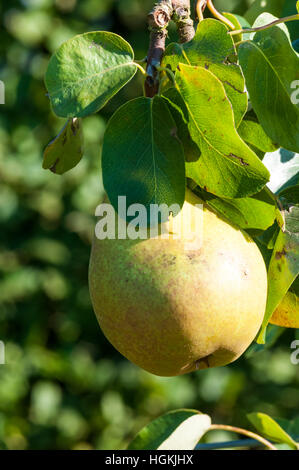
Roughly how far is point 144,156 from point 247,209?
0.17 m

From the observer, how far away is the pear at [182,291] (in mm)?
848

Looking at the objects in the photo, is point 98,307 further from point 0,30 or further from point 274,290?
point 0,30

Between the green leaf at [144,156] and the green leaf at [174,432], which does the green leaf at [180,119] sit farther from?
the green leaf at [174,432]

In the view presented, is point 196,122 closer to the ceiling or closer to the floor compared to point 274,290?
closer to the ceiling

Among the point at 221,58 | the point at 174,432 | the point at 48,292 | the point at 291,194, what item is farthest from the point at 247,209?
the point at 48,292

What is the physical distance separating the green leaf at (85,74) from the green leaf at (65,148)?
126mm

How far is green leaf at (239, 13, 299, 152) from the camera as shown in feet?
2.76

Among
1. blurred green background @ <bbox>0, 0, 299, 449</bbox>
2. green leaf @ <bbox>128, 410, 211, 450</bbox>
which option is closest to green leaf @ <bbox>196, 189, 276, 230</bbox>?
green leaf @ <bbox>128, 410, 211, 450</bbox>

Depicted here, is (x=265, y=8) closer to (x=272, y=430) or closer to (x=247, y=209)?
(x=247, y=209)

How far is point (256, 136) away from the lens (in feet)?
2.99

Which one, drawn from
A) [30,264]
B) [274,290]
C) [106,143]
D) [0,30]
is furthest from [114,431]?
[106,143]

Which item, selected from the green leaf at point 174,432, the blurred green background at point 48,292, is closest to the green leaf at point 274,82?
the green leaf at point 174,432

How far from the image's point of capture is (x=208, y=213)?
3.03 ft
